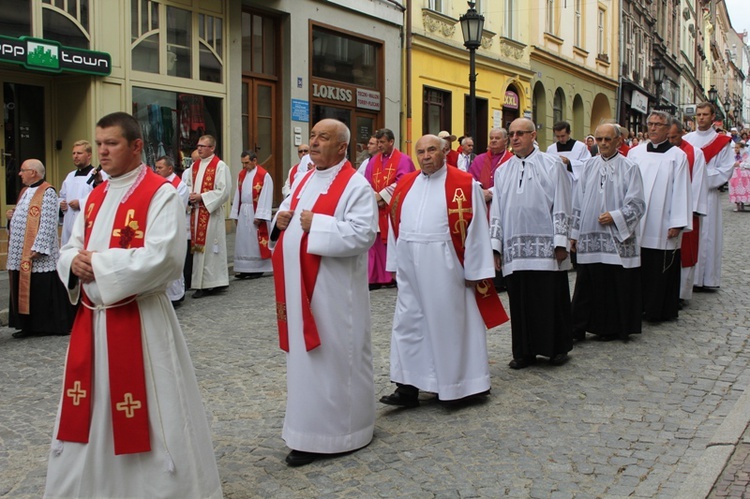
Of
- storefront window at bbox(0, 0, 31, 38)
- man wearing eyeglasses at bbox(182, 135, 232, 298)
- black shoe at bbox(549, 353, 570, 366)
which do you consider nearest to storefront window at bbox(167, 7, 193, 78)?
storefront window at bbox(0, 0, 31, 38)

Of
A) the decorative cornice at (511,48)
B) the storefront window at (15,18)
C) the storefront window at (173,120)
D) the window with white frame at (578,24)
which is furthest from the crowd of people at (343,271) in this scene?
the window with white frame at (578,24)

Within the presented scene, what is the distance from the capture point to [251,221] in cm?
1265

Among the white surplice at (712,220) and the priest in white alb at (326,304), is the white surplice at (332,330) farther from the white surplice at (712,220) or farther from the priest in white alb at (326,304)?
the white surplice at (712,220)

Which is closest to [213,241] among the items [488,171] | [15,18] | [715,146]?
[488,171]

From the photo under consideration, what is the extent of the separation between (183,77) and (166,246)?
12.2 meters

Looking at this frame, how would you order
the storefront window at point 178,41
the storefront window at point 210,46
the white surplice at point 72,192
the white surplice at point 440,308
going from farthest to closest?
the storefront window at point 210,46, the storefront window at point 178,41, the white surplice at point 72,192, the white surplice at point 440,308

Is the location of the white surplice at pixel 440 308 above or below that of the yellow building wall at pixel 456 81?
below

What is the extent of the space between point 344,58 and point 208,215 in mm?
9203

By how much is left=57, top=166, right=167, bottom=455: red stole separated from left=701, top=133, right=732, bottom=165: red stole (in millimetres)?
8000

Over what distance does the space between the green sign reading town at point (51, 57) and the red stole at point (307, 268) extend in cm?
863

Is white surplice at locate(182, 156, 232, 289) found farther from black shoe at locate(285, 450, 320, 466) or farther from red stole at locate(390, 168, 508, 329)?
black shoe at locate(285, 450, 320, 466)

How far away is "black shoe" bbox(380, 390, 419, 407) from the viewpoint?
5703mm

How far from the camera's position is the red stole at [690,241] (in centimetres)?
921

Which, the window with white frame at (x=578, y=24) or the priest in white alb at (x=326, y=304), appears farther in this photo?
the window with white frame at (x=578, y=24)
